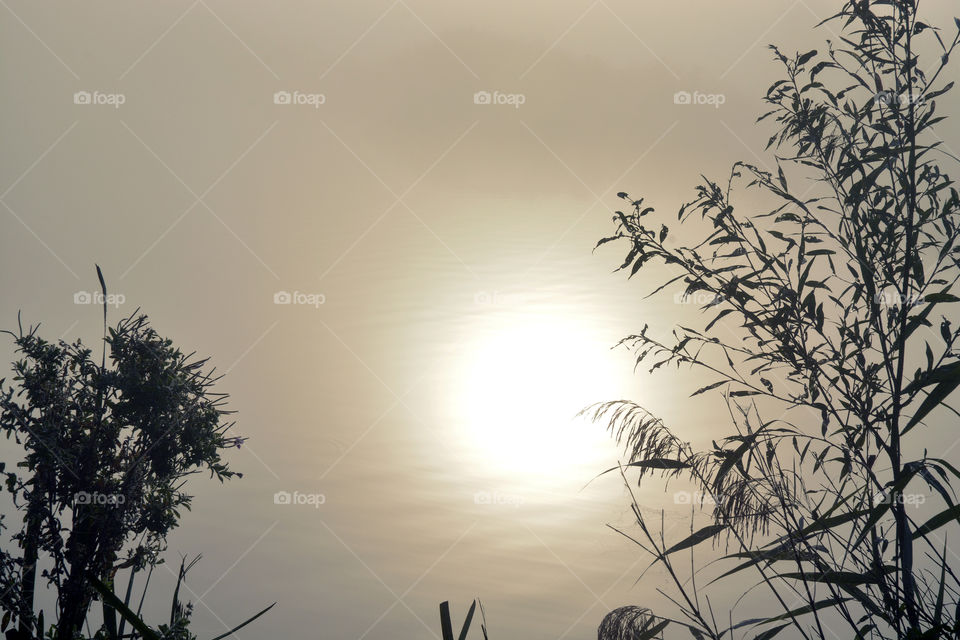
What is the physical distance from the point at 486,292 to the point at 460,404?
960 mm

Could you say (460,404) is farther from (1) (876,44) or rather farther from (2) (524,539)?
(1) (876,44)

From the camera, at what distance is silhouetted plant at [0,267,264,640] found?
2379mm
